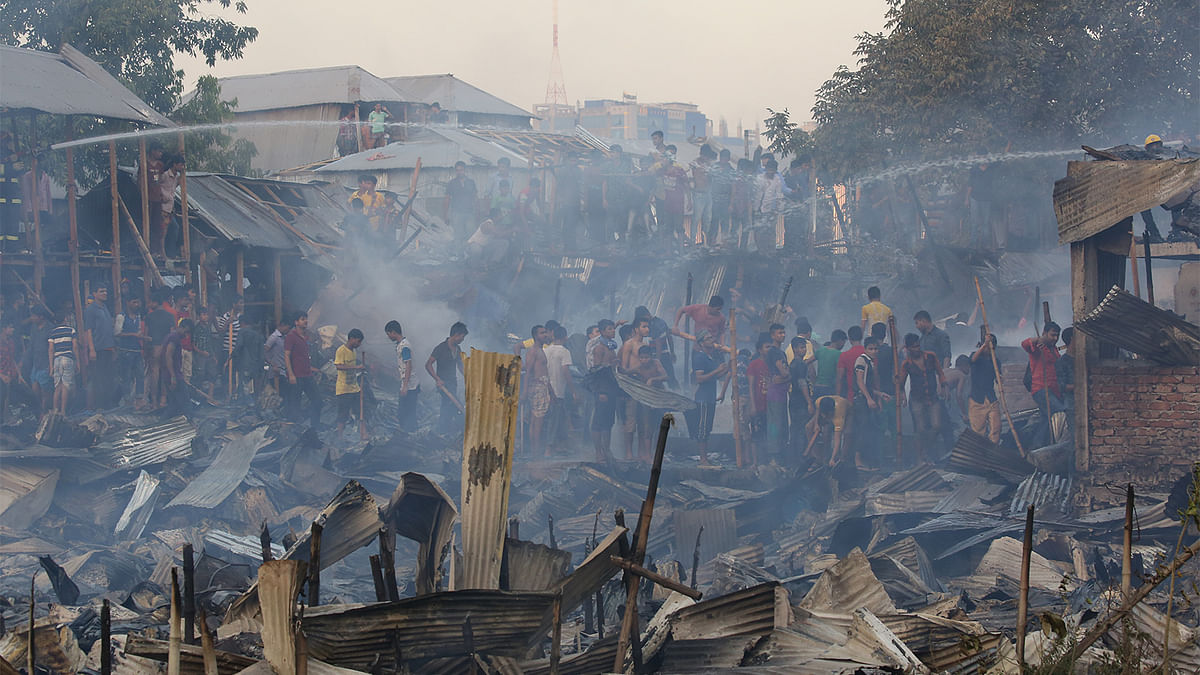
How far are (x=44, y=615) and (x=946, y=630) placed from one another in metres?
6.45

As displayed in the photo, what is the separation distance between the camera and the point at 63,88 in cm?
1633

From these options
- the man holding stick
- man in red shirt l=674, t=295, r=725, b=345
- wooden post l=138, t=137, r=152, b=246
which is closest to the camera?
man in red shirt l=674, t=295, r=725, b=345

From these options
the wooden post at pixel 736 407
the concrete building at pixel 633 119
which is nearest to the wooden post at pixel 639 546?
the wooden post at pixel 736 407

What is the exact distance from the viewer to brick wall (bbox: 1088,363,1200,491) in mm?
10234

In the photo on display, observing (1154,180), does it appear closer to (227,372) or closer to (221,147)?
(227,372)

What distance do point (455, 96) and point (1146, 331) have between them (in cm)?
3309

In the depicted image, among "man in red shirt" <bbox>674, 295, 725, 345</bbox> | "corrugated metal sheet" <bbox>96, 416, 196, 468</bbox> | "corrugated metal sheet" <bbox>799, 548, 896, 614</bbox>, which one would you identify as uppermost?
"man in red shirt" <bbox>674, 295, 725, 345</bbox>

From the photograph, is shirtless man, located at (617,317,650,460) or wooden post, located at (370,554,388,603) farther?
shirtless man, located at (617,317,650,460)

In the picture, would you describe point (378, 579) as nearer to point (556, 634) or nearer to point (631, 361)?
Result: point (556, 634)

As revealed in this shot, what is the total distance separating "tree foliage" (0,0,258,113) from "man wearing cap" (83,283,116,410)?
33.2 feet

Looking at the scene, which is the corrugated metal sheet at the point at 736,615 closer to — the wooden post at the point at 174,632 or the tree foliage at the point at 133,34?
the wooden post at the point at 174,632

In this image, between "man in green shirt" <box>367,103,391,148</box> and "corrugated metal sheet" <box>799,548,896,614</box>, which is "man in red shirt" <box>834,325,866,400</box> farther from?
"man in green shirt" <box>367,103,391,148</box>

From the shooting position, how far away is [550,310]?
64.9 feet

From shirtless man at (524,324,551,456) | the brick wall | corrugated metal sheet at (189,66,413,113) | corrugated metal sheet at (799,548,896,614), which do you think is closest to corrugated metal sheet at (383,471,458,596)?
corrugated metal sheet at (799,548,896,614)
